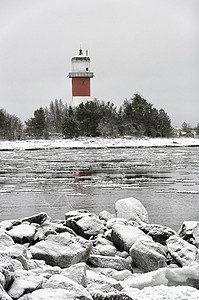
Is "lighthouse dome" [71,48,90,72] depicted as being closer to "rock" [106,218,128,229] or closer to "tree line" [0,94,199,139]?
"tree line" [0,94,199,139]

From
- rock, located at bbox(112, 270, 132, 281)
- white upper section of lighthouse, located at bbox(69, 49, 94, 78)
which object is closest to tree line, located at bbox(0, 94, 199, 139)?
white upper section of lighthouse, located at bbox(69, 49, 94, 78)

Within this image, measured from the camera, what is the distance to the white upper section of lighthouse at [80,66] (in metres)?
59.5

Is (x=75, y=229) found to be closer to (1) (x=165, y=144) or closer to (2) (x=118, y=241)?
(2) (x=118, y=241)

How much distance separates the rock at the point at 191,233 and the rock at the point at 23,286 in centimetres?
317

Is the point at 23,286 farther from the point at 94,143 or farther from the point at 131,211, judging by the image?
the point at 94,143

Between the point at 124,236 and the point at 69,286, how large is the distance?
2.47 m

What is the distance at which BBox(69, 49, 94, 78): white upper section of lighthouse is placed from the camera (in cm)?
5950

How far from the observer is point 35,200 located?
38.2ft

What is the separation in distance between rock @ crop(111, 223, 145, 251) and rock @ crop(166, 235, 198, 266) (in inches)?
19.2

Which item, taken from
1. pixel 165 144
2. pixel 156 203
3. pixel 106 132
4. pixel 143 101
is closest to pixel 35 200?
pixel 156 203

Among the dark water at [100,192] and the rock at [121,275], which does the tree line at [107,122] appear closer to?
the dark water at [100,192]

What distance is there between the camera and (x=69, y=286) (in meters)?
3.91

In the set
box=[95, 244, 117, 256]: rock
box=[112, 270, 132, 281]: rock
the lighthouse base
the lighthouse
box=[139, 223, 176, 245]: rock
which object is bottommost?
box=[112, 270, 132, 281]: rock

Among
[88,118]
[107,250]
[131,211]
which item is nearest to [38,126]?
[88,118]
